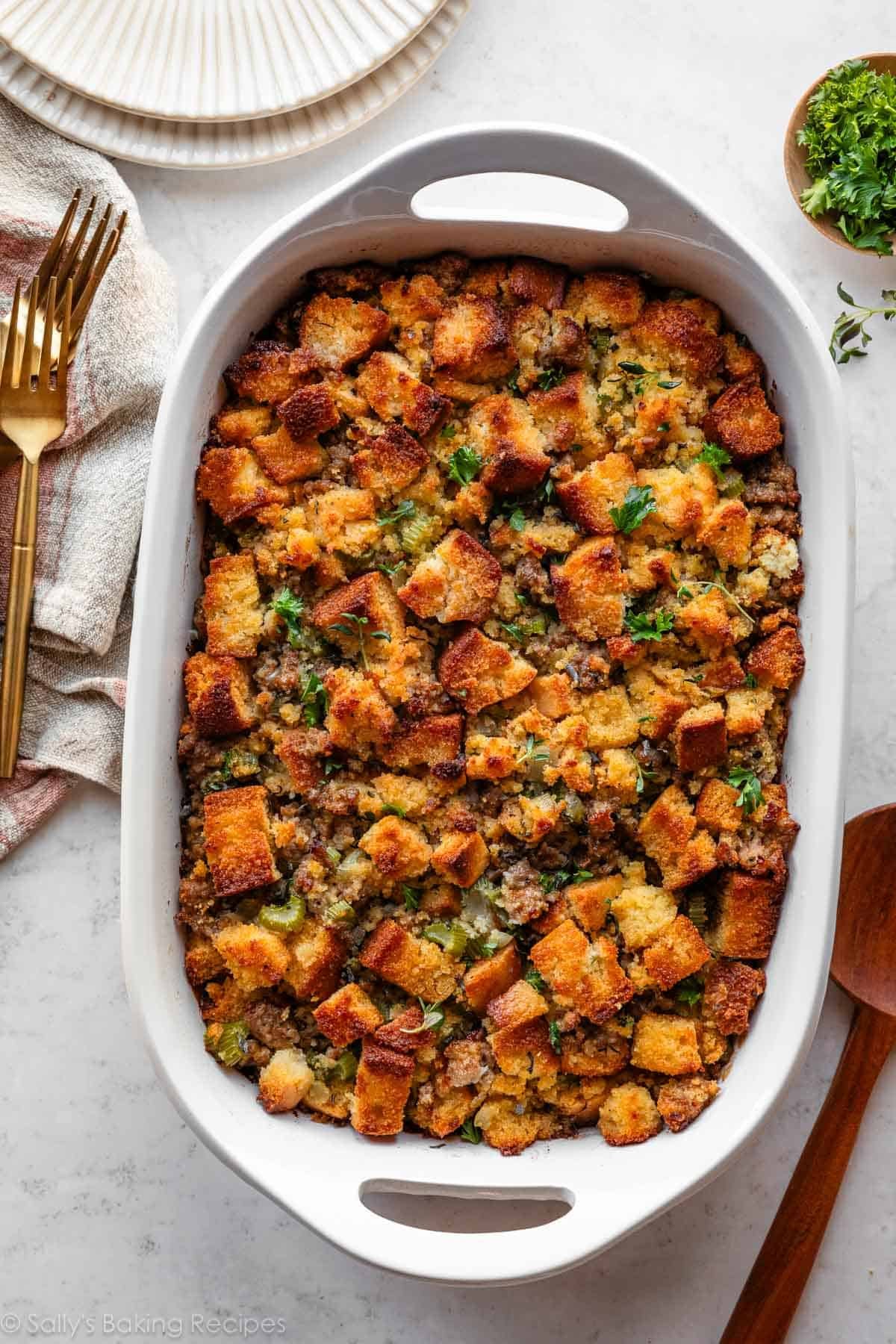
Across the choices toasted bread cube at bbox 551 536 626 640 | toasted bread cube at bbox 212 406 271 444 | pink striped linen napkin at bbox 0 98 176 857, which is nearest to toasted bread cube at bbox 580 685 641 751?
toasted bread cube at bbox 551 536 626 640

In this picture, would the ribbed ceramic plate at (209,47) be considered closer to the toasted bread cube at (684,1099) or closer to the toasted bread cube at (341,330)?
the toasted bread cube at (341,330)

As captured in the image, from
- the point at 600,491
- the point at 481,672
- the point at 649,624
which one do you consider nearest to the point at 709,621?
the point at 649,624

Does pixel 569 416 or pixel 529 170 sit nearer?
pixel 529 170

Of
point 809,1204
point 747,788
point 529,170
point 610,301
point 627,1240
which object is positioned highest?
point 529,170

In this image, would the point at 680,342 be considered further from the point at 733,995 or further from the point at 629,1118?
the point at 629,1118

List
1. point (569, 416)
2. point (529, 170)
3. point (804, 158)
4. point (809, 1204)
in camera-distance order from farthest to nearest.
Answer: point (804, 158) < point (809, 1204) < point (569, 416) < point (529, 170)

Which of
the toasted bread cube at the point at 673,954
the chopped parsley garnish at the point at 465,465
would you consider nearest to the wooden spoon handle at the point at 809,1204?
the toasted bread cube at the point at 673,954

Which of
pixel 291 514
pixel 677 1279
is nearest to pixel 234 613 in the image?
A: pixel 291 514
